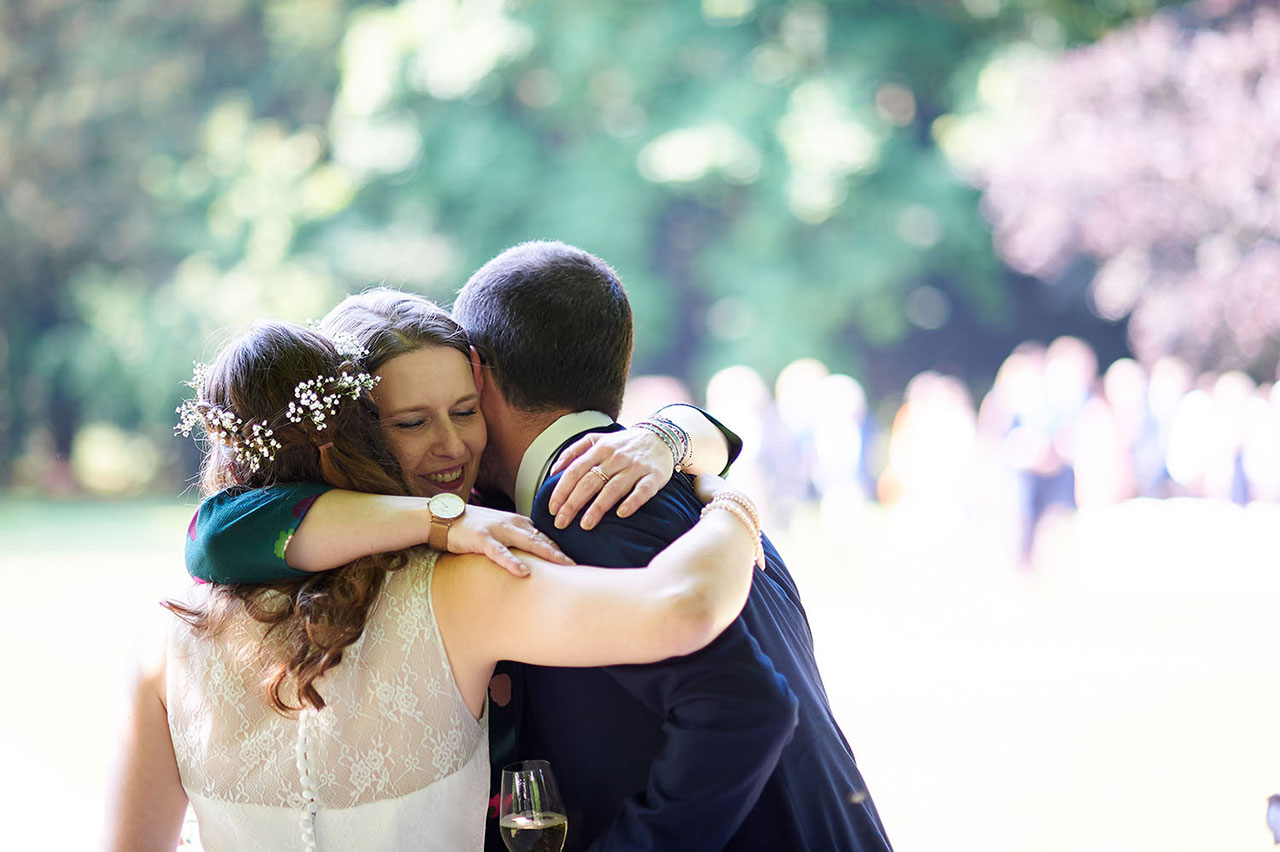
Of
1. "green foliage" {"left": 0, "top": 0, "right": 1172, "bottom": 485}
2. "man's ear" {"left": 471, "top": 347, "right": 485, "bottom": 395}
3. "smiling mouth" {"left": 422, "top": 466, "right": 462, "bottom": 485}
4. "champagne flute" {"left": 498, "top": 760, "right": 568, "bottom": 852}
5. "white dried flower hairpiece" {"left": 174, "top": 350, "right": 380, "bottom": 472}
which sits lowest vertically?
"champagne flute" {"left": 498, "top": 760, "right": 568, "bottom": 852}

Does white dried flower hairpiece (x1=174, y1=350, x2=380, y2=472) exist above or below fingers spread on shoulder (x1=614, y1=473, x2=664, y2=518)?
above

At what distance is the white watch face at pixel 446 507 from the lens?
148 centimetres

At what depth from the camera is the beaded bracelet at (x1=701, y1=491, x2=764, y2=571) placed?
1.53m

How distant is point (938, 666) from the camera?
7.23m

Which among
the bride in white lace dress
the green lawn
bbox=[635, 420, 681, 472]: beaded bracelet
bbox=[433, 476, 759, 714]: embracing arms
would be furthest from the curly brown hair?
the green lawn

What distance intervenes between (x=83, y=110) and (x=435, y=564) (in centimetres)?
2010

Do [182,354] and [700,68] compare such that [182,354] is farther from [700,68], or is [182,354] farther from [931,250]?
[931,250]

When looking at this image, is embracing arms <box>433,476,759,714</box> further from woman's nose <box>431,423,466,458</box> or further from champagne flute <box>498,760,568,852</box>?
woman's nose <box>431,423,466,458</box>

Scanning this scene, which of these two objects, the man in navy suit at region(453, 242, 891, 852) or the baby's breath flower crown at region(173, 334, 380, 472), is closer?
the man in navy suit at region(453, 242, 891, 852)

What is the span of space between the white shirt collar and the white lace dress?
0.67ft

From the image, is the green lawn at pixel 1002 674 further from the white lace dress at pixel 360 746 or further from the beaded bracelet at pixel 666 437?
the beaded bracelet at pixel 666 437

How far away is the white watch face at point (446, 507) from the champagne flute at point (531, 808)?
30 cm

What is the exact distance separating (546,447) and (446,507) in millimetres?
218

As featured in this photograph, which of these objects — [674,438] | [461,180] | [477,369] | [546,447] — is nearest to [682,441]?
[674,438]
